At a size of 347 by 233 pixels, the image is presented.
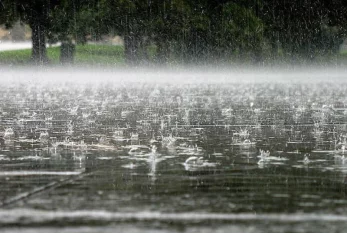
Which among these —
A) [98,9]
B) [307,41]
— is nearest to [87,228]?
[98,9]

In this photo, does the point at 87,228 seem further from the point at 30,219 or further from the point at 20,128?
the point at 20,128

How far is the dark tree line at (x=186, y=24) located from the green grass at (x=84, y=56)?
3.55 m

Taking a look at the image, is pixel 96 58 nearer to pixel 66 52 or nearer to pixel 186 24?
pixel 66 52

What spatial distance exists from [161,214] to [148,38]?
196 ft

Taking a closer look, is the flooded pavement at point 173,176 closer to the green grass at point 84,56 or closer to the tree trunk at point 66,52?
the tree trunk at point 66,52

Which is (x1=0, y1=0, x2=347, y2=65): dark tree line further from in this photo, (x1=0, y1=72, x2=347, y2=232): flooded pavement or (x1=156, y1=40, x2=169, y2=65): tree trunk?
(x1=0, y1=72, x2=347, y2=232): flooded pavement

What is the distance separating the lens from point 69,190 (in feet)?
22.5

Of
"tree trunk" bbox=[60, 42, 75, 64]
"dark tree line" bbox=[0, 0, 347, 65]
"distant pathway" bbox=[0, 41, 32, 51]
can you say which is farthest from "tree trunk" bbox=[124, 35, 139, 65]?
"distant pathway" bbox=[0, 41, 32, 51]

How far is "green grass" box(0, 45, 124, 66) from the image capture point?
6874 centimetres

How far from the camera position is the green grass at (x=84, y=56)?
68.7 m

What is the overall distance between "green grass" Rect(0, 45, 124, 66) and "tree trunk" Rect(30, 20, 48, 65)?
1793 millimetres

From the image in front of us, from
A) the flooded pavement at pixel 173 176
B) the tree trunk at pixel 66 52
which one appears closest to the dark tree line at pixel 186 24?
the tree trunk at pixel 66 52

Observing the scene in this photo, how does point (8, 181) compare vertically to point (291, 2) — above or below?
below

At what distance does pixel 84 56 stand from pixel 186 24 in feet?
49.2
